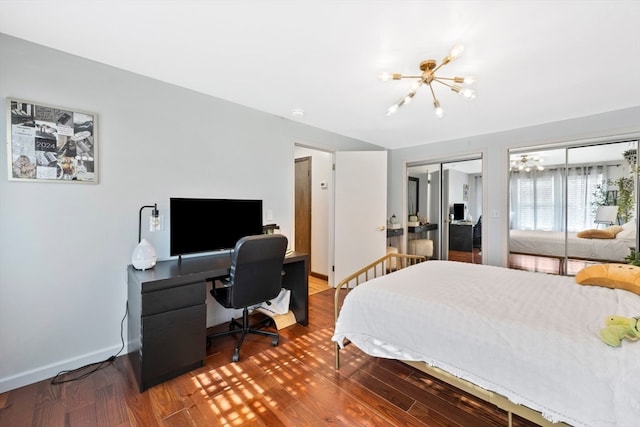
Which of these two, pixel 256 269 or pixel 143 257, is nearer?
pixel 143 257

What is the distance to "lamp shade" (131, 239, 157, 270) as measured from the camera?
2037mm

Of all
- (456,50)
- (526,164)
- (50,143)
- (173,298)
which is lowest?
(173,298)

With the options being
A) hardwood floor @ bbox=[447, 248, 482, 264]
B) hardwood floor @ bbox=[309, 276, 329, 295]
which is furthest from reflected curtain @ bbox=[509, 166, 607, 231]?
hardwood floor @ bbox=[309, 276, 329, 295]

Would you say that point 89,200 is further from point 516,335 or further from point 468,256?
point 468,256

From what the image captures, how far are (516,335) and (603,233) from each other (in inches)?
116

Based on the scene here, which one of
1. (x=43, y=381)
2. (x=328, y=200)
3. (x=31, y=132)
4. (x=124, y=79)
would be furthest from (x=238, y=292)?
(x=328, y=200)

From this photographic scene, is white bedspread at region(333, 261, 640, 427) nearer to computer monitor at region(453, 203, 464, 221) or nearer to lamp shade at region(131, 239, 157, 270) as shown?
lamp shade at region(131, 239, 157, 270)

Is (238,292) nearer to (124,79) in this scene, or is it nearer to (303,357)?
(303,357)

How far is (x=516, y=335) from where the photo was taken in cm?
132

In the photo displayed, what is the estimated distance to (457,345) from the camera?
57.4 inches

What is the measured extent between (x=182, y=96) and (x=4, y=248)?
67.5 inches

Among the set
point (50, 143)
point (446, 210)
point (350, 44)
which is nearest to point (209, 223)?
point (50, 143)

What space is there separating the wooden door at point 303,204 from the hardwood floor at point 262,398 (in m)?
2.66

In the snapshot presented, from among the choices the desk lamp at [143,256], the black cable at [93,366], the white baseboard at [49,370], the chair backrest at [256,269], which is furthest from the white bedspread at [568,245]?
the white baseboard at [49,370]
